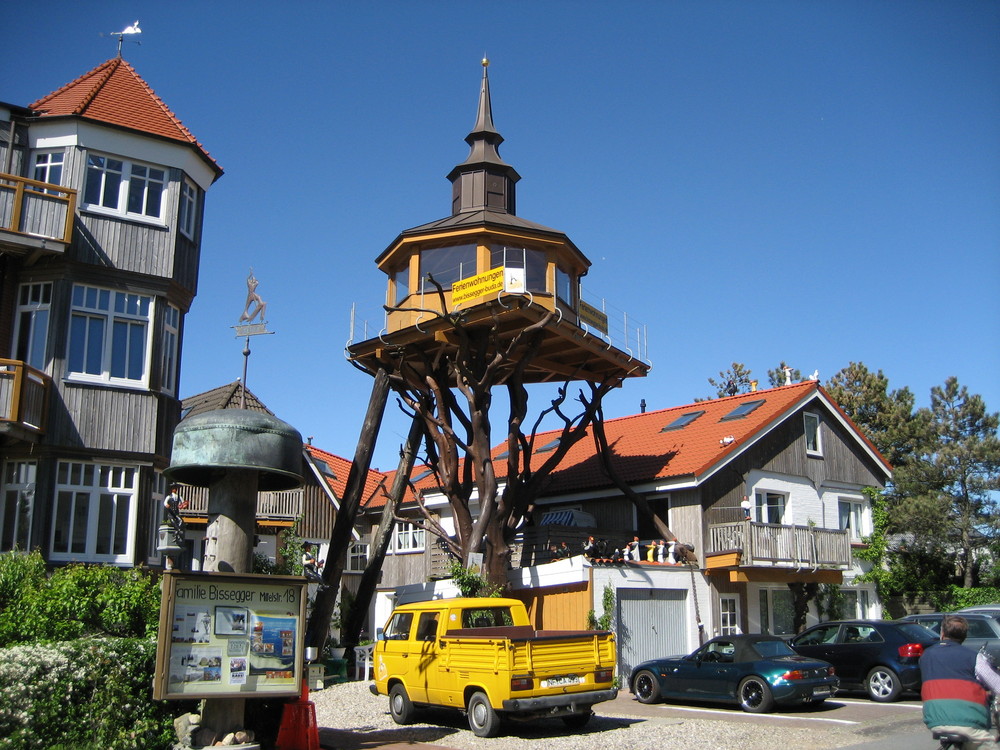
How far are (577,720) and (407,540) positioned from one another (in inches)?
755

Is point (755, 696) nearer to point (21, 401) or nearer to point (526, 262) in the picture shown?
point (526, 262)

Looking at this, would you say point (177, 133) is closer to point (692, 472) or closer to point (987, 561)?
point (692, 472)

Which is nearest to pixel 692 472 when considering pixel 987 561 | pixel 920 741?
pixel 920 741

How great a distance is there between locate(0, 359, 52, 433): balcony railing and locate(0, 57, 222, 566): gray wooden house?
0.02m

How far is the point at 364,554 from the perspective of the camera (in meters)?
35.5

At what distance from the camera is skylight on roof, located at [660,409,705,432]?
32.1 m

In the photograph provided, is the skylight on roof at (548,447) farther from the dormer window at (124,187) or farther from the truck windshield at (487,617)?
the dormer window at (124,187)

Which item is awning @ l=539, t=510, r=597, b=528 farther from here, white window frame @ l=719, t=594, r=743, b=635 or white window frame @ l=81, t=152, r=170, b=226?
white window frame @ l=81, t=152, r=170, b=226

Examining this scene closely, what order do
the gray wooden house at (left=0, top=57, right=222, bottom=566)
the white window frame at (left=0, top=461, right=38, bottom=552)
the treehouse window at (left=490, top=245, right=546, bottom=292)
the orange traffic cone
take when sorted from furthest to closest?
the treehouse window at (left=490, top=245, right=546, bottom=292), the gray wooden house at (left=0, top=57, right=222, bottom=566), the white window frame at (left=0, top=461, right=38, bottom=552), the orange traffic cone

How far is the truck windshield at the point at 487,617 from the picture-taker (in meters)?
16.7

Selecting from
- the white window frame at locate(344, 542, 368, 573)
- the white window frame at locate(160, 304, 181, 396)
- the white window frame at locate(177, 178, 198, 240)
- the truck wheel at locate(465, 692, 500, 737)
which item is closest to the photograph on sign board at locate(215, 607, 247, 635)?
the truck wheel at locate(465, 692, 500, 737)

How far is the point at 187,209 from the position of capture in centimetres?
2045

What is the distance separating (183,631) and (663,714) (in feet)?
31.9

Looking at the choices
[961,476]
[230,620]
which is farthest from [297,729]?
[961,476]
